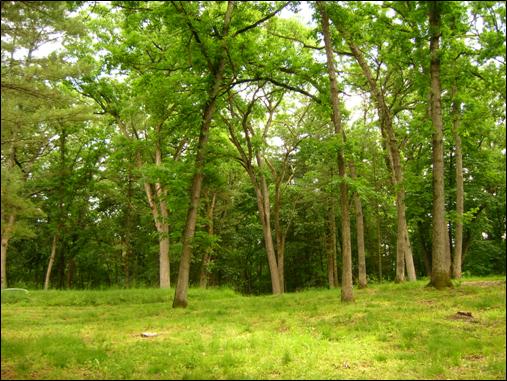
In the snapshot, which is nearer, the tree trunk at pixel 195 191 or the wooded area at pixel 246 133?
the wooded area at pixel 246 133

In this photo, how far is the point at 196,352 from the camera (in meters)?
7.81

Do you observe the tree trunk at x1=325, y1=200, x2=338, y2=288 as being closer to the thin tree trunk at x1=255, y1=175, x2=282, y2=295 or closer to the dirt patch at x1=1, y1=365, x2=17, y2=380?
the thin tree trunk at x1=255, y1=175, x2=282, y2=295

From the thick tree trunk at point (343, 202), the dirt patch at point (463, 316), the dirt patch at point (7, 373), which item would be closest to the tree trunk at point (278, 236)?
the thick tree trunk at point (343, 202)

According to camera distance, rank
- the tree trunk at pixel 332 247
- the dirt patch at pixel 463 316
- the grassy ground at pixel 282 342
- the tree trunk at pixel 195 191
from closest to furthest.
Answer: the grassy ground at pixel 282 342, the dirt patch at pixel 463 316, the tree trunk at pixel 195 191, the tree trunk at pixel 332 247

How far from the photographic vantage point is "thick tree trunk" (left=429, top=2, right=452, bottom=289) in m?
14.1

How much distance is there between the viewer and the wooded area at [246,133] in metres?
13.6

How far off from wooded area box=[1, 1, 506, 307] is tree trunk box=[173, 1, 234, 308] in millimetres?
71

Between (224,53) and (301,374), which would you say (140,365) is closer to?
(301,374)

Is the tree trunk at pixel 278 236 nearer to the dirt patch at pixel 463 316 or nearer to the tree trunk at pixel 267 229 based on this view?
the tree trunk at pixel 267 229

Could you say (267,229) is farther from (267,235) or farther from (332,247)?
(332,247)

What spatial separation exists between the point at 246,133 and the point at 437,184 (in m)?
10.4

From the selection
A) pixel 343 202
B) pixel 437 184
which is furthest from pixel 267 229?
pixel 437 184

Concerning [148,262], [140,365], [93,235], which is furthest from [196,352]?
[148,262]

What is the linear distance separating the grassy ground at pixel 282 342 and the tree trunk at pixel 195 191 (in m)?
1.90
